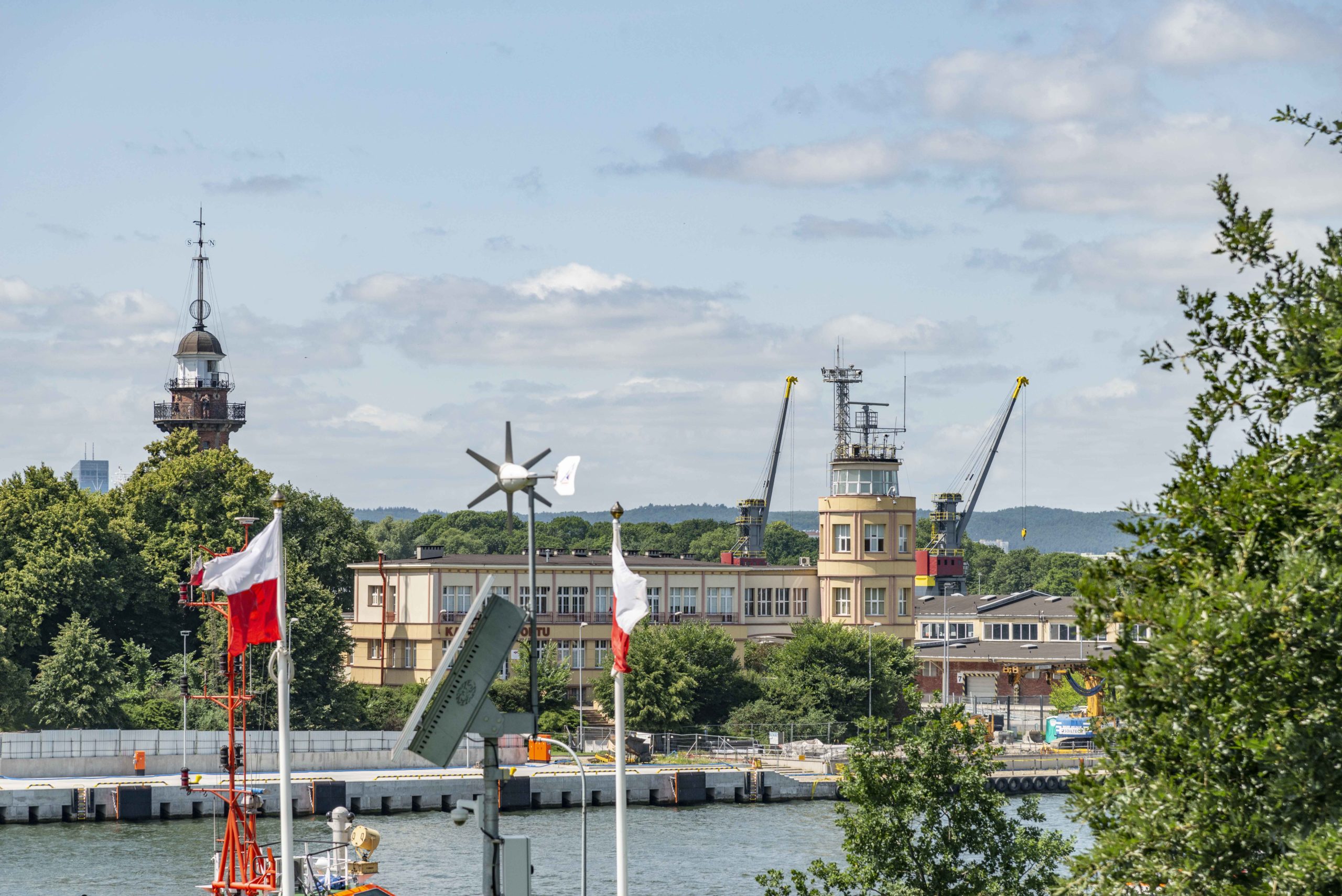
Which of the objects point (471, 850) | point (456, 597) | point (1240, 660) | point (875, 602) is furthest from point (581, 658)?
point (1240, 660)

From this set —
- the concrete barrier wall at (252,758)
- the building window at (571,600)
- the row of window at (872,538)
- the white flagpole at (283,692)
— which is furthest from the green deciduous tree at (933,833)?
the row of window at (872,538)

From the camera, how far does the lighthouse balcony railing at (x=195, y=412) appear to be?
137 metres

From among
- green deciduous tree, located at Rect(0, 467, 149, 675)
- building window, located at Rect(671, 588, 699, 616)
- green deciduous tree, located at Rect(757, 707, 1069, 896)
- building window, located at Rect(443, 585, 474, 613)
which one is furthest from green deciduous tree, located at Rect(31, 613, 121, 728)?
green deciduous tree, located at Rect(757, 707, 1069, 896)

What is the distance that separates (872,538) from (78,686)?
2099 inches

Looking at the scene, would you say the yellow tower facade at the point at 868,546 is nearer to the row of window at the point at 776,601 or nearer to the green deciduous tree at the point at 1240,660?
the row of window at the point at 776,601

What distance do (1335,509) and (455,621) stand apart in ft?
311

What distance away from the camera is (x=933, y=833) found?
3300cm

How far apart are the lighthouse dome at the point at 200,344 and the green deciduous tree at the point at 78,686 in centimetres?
4849

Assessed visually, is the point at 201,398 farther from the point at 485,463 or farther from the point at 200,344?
the point at 485,463

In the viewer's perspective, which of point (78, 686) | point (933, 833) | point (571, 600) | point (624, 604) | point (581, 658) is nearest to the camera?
point (624, 604)

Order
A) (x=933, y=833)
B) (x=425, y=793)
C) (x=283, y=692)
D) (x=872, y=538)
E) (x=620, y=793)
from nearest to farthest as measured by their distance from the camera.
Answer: (x=620, y=793) → (x=283, y=692) → (x=933, y=833) → (x=425, y=793) → (x=872, y=538)

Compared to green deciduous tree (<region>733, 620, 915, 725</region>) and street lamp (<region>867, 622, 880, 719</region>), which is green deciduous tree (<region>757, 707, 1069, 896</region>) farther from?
street lamp (<region>867, 622, 880, 719</region>)

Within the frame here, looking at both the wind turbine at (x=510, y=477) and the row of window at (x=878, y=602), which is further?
the row of window at (x=878, y=602)

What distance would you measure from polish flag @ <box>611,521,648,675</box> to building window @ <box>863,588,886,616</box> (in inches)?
3654
